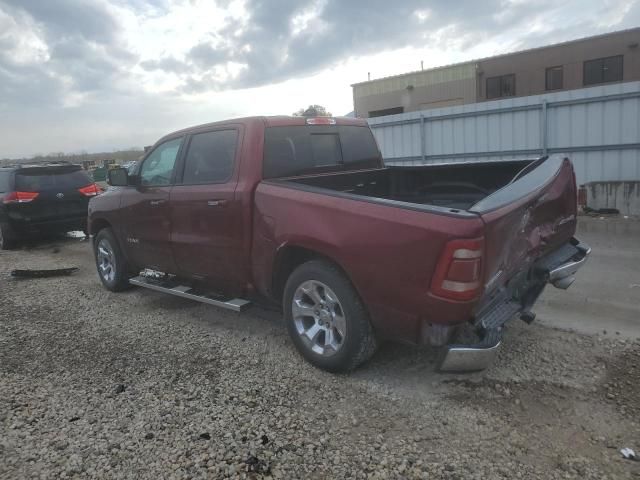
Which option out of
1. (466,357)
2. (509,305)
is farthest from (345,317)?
(509,305)

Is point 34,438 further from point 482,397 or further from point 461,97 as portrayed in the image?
point 461,97

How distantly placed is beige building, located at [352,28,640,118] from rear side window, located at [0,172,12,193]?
30.1 m

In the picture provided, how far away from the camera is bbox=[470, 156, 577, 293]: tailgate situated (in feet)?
9.41

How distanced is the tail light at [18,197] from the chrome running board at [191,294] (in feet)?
17.4

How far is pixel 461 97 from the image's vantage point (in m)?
34.6

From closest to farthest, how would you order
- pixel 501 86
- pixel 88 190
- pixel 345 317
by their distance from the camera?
pixel 345 317
pixel 88 190
pixel 501 86

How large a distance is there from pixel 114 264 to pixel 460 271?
462 centimetres

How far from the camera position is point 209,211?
4297 millimetres

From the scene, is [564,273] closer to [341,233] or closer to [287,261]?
[341,233]

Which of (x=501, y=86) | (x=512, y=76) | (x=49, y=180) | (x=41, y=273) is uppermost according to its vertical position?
(x=512, y=76)

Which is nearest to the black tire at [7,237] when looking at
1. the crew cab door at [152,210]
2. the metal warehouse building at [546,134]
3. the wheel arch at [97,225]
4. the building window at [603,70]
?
the wheel arch at [97,225]

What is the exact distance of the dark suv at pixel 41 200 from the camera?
9461 mm

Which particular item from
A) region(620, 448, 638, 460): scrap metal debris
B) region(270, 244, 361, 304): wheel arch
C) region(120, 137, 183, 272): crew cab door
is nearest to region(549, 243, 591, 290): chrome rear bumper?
region(620, 448, 638, 460): scrap metal debris

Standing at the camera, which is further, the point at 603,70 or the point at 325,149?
the point at 603,70
